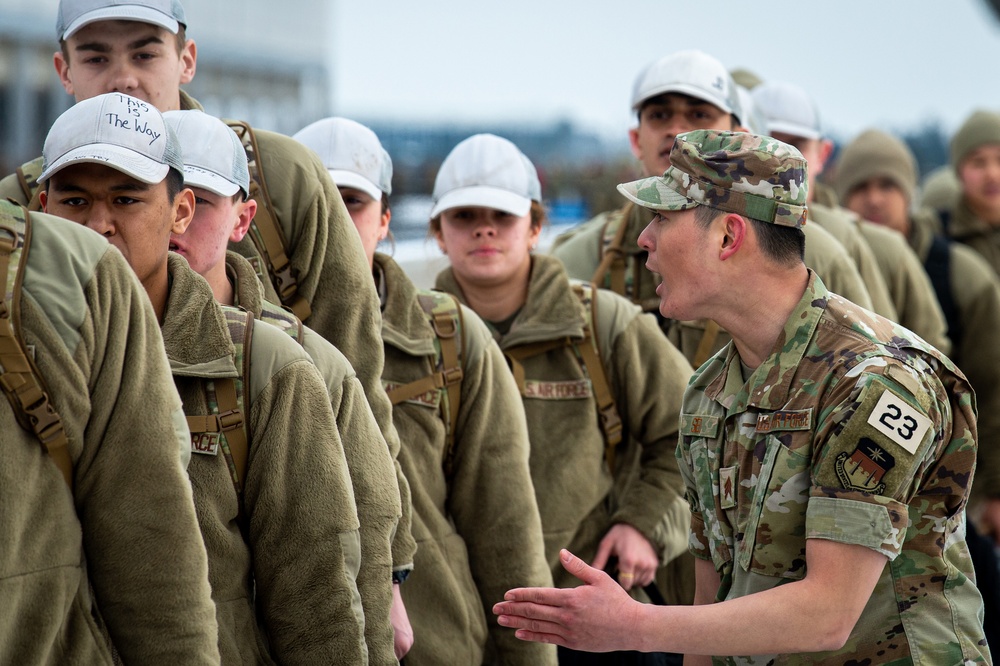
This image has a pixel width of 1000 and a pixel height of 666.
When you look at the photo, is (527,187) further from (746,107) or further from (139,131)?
(139,131)

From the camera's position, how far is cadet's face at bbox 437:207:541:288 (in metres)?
4.76

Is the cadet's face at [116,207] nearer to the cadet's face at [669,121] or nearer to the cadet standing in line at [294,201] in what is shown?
the cadet standing in line at [294,201]

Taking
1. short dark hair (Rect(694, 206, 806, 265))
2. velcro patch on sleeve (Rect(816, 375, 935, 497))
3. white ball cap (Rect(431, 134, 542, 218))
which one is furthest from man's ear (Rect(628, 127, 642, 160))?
velcro patch on sleeve (Rect(816, 375, 935, 497))

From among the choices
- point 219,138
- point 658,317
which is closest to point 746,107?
point 658,317

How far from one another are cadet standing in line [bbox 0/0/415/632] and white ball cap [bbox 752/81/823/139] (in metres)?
3.69

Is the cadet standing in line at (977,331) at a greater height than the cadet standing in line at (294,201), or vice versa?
the cadet standing in line at (294,201)

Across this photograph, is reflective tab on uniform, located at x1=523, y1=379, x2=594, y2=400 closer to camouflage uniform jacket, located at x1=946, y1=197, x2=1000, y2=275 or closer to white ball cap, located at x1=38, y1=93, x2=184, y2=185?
white ball cap, located at x1=38, y1=93, x2=184, y2=185

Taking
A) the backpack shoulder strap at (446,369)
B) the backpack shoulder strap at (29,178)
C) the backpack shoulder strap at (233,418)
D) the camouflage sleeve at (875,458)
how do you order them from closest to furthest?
the camouflage sleeve at (875,458) < the backpack shoulder strap at (233,418) < the backpack shoulder strap at (29,178) < the backpack shoulder strap at (446,369)

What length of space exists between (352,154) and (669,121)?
155cm

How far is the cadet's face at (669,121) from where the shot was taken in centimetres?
525

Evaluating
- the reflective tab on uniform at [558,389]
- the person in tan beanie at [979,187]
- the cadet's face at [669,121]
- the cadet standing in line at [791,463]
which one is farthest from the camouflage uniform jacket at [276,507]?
the person in tan beanie at [979,187]

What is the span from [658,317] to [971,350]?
9.08ft

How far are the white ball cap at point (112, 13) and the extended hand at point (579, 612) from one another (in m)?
2.14

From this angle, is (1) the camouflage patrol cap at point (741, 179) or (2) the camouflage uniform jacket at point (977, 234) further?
(2) the camouflage uniform jacket at point (977, 234)
